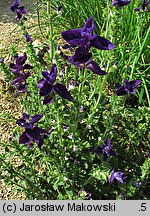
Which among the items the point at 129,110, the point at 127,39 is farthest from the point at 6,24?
the point at 129,110

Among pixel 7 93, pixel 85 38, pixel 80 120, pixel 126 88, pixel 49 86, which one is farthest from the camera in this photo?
pixel 7 93

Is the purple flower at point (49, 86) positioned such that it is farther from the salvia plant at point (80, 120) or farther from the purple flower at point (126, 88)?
the purple flower at point (126, 88)

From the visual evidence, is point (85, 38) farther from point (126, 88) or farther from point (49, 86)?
point (126, 88)

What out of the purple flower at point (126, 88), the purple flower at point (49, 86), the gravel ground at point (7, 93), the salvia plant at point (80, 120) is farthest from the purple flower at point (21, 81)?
the gravel ground at point (7, 93)

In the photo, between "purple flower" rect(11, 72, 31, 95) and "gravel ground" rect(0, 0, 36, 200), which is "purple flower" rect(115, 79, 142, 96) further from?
"gravel ground" rect(0, 0, 36, 200)

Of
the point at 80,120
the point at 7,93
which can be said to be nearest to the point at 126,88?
the point at 80,120

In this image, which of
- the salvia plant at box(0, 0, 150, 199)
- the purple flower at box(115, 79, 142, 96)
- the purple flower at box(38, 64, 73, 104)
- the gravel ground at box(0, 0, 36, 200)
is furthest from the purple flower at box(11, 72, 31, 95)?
the gravel ground at box(0, 0, 36, 200)

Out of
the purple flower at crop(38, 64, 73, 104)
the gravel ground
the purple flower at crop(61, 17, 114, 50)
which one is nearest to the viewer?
the purple flower at crop(61, 17, 114, 50)

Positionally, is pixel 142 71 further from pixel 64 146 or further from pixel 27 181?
pixel 27 181
